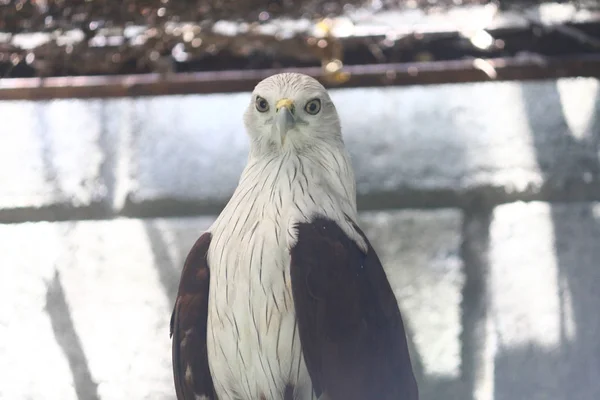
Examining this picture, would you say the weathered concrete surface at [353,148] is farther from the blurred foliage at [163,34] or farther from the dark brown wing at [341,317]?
the dark brown wing at [341,317]

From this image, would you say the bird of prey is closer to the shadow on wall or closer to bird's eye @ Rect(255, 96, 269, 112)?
bird's eye @ Rect(255, 96, 269, 112)

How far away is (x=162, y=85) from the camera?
1.93m

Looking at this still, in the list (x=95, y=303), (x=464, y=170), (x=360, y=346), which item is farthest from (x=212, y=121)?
(x=360, y=346)

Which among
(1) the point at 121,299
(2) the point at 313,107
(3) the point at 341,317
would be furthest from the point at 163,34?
(3) the point at 341,317

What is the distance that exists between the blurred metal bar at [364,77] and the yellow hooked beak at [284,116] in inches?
34.9

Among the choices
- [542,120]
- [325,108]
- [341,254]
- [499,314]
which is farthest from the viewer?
Answer: [542,120]

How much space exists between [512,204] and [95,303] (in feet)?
4.52

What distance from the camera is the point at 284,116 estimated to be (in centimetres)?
102

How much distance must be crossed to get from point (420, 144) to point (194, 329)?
1.17m

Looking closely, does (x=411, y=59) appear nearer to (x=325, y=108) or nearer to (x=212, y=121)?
(x=212, y=121)

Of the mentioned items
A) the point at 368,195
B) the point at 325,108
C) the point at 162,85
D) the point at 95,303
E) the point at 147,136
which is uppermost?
the point at 325,108

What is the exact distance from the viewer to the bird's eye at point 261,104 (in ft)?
3.58

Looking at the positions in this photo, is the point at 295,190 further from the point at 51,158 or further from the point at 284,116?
the point at 51,158

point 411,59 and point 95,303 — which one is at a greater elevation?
point 411,59
